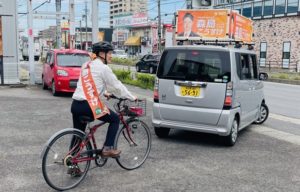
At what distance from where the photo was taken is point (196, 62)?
277 inches

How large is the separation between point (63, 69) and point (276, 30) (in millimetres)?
29375

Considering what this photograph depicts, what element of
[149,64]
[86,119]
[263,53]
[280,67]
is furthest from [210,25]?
[263,53]

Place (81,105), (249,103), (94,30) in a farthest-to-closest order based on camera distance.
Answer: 1. (94,30)
2. (249,103)
3. (81,105)

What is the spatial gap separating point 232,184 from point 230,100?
201 centimetres

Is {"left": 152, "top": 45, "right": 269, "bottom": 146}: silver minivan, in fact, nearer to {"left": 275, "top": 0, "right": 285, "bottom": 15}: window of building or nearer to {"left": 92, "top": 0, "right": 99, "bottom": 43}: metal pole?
{"left": 92, "top": 0, "right": 99, "bottom": 43}: metal pole

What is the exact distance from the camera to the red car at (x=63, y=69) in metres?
13.4

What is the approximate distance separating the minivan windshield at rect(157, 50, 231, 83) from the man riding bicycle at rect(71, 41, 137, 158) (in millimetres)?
2229

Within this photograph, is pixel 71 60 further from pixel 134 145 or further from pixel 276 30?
pixel 276 30

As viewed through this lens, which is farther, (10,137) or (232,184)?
(10,137)

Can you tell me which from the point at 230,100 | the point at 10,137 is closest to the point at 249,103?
the point at 230,100

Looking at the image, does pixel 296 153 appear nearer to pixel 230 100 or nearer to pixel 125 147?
pixel 230 100

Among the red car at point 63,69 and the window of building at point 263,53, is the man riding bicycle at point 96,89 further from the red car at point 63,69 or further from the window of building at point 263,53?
the window of building at point 263,53

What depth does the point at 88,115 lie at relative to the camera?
16.1ft

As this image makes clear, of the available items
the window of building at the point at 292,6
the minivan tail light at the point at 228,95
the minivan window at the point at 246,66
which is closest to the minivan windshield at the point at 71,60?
the minivan window at the point at 246,66
